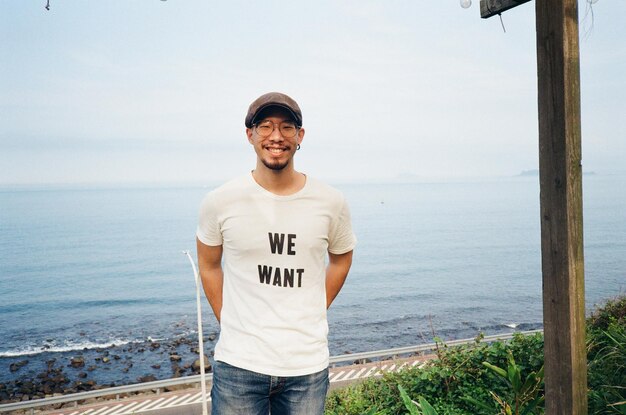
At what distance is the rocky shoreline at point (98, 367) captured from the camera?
25.7 meters

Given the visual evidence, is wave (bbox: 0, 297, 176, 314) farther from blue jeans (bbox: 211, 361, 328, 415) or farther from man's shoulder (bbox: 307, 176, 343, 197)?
man's shoulder (bbox: 307, 176, 343, 197)

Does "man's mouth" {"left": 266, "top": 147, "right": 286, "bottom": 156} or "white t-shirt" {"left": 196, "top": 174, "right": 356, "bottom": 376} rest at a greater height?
"man's mouth" {"left": 266, "top": 147, "right": 286, "bottom": 156}

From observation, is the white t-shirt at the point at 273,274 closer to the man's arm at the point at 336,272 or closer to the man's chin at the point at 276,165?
the man's chin at the point at 276,165

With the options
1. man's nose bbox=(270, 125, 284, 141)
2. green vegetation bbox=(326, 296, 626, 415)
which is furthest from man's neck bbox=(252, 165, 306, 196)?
green vegetation bbox=(326, 296, 626, 415)

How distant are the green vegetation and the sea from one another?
36.7 ft

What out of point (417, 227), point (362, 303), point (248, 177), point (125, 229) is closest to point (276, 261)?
point (248, 177)

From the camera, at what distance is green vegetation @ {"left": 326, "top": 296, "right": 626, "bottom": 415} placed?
3127 mm

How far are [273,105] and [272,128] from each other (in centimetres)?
9

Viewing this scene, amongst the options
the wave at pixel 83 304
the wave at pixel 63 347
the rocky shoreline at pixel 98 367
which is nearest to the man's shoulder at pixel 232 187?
the rocky shoreline at pixel 98 367

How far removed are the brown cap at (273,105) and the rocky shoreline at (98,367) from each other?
26892mm

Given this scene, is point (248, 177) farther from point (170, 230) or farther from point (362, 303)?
point (170, 230)

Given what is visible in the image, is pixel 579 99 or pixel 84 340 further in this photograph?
pixel 84 340

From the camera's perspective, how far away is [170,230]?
3905 inches

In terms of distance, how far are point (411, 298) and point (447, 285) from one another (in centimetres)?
782
